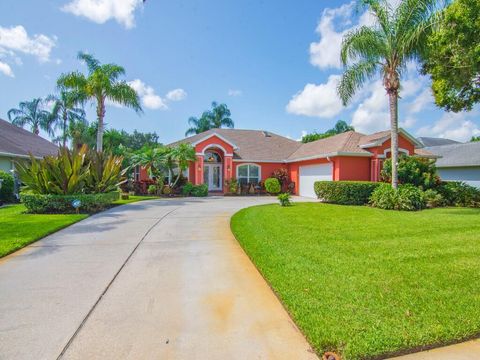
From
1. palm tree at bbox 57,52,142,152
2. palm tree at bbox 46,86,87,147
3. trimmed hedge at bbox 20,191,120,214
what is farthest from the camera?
palm tree at bbox 46,86,87,147

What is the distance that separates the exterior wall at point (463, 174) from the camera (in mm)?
23036

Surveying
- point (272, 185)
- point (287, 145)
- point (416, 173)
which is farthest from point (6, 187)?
point (287, 145)

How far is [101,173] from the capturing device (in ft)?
46.6

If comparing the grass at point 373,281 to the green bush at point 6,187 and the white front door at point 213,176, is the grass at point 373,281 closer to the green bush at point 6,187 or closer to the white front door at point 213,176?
the green bush at point 6,187

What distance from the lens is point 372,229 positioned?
8.40 metres

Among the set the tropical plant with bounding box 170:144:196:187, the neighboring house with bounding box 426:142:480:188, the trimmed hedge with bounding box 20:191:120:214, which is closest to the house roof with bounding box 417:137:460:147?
the neighboring house with bounding box 426:142:480:188

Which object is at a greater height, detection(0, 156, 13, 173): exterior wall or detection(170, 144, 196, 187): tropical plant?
detection(170, 144, 196, 187): tropical plant

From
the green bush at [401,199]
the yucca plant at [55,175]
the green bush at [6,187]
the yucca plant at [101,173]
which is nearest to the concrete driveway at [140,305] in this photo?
the yucca plant at [55,175]

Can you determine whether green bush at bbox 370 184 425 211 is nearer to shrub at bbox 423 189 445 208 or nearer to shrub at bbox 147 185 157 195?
shrub at bbox 423 189 445 208

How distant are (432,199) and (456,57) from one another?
7.14 m

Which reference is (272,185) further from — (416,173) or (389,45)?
(389,45)

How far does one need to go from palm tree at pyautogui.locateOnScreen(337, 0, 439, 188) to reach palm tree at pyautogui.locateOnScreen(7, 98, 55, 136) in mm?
31401

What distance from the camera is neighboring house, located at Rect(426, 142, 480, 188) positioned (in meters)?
23.0

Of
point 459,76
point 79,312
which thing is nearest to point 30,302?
point 79,312
